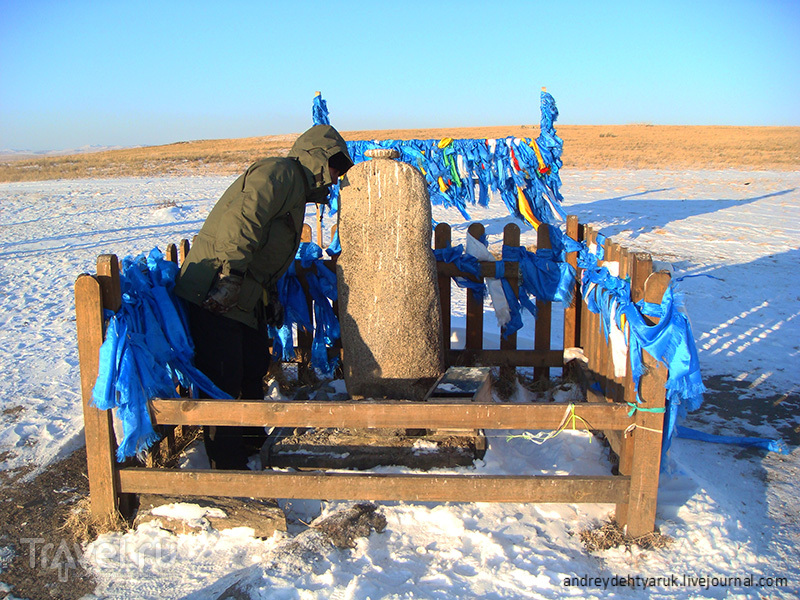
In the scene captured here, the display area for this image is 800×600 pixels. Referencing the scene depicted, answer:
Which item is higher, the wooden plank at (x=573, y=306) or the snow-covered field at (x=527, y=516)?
the wooden plank at (x=573, y=306)

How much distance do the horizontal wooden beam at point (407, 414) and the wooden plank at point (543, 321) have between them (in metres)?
2.02

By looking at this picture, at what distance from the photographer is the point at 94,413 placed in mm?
3045

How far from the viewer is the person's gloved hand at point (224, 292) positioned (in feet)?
11.2

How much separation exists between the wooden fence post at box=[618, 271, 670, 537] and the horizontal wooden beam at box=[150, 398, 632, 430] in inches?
3.7

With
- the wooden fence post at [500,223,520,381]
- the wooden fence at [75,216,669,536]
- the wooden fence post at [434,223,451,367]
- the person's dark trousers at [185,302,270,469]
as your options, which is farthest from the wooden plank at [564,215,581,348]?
the person's dark trousers at [185,302,270,469]

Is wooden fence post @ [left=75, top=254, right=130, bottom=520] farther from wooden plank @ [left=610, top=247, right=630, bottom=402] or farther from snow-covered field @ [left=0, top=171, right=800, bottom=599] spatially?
wooden plank @ [left=610, top=247, right=630, bottom=402]

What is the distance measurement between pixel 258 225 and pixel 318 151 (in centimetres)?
62

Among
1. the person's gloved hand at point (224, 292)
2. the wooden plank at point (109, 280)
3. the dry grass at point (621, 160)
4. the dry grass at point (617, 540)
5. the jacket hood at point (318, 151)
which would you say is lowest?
the dry grass at point (617, 540)

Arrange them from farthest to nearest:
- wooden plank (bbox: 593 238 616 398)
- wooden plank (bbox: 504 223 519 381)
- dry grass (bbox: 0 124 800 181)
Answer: dry grass (bbox: 0 124 800 181), wooden plank (bbox: 504 223 519 381), wooden plank (bbox: 593 238 616 398)

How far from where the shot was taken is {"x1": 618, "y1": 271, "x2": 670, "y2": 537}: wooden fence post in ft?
9.55

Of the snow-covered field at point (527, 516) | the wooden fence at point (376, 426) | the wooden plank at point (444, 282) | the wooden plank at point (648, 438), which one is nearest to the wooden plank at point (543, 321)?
the wooden plank at point (444, 282)

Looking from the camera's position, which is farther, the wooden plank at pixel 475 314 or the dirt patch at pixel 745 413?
the wooden plank at pixel 475 314

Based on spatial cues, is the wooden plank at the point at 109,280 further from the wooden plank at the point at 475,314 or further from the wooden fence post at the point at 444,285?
the wooden plank at the point at 475,314

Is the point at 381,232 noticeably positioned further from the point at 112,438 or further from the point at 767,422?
the point at 767,422
